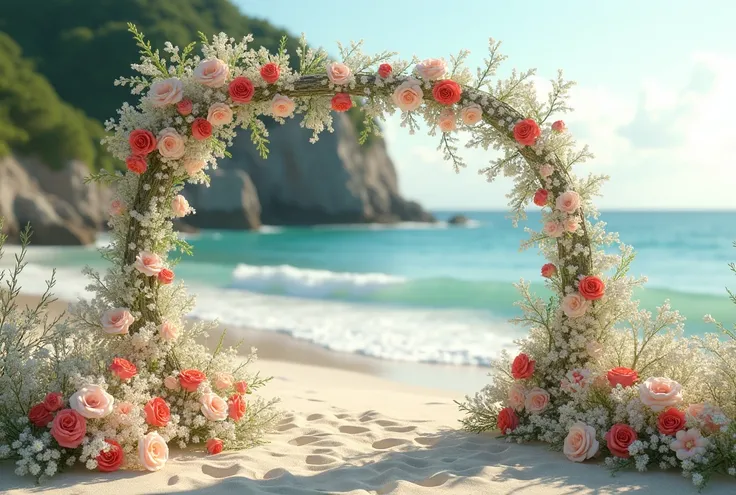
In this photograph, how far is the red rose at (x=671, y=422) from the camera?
4.57 m

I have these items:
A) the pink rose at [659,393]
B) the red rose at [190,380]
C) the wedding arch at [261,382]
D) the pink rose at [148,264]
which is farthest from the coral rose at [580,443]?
the pink rose at [148,264]

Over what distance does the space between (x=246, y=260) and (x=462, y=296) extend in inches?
510

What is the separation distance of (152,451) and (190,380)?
0.65 m

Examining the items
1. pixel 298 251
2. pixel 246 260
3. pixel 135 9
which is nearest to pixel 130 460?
pixel 246 260

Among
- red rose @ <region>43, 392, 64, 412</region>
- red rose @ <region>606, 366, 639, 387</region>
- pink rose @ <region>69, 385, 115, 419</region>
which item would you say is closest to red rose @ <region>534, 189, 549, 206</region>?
red rose @ <region>606, 366, 639, 387</region>

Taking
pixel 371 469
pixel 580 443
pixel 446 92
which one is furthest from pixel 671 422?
pixel 446 92

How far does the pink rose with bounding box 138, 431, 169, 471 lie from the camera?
447cm

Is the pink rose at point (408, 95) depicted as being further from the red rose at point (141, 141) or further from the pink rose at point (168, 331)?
the pink rose at point (168, 331)

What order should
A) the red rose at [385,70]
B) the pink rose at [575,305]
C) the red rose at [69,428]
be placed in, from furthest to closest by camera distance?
the red rose at [385,70]
the pink rose at [575,305]
the red rose at [69,428]

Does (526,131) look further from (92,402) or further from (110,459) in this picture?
(110,459)

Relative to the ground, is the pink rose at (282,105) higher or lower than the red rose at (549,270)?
higher

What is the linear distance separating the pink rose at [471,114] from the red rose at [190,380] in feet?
Answer: 9.10

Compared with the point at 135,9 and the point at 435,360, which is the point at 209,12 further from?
the point at 435,360

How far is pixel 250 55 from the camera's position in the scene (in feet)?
17.5
